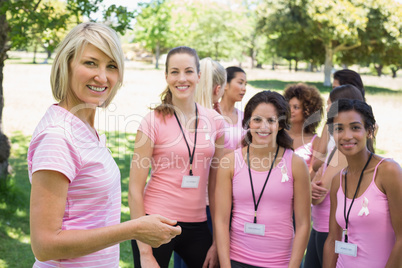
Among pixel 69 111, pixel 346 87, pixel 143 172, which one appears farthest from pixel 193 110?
pixel 69 111

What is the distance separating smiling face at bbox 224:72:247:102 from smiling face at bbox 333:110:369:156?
176cm

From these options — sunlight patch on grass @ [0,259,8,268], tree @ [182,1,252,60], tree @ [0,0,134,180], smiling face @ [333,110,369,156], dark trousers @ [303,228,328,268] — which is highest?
tree @ [182,1,252,60]

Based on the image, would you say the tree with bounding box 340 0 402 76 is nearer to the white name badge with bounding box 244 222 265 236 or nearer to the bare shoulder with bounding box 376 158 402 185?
the bare shoulder with bounding box 376 158 402 185

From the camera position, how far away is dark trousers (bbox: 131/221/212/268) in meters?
2.95

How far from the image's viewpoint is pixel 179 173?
3002 mm

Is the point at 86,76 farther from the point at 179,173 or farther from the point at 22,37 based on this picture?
the point at 22,37

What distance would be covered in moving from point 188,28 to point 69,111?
54542 mm

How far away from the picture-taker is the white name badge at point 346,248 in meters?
2.53

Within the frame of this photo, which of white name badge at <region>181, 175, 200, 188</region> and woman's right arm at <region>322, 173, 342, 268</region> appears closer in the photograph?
woman's right arm at <region>322, 173, 342, 268</region>

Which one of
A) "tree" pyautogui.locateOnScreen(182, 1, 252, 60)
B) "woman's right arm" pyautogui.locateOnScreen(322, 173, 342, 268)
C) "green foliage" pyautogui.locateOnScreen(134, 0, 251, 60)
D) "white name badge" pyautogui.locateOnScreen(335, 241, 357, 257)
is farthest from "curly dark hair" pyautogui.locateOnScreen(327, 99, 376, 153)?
"tree" pyautogui.locateOnScreen(182, 1, 252, 60)

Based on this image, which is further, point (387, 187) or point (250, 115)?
point (250, 115)

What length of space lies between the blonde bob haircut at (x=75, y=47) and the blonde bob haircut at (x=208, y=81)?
227 cm

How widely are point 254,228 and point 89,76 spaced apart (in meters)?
1.58

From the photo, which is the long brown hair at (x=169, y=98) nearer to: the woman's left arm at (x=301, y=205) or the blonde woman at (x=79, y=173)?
the woman's left arm at (x=301, y=205)
